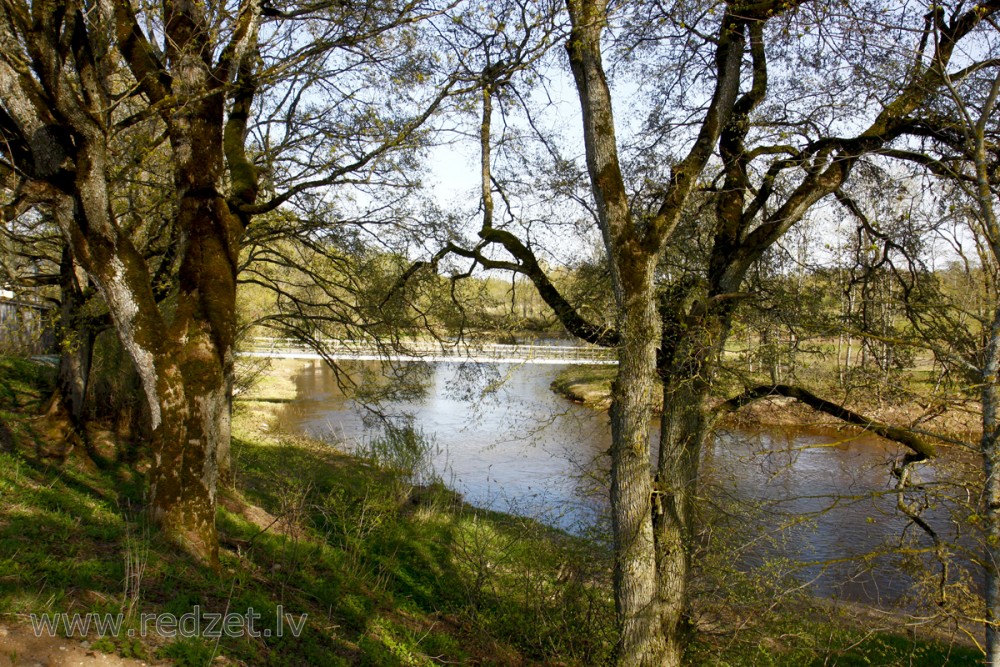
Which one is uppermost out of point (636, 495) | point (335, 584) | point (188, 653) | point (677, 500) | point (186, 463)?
point (186, 463)

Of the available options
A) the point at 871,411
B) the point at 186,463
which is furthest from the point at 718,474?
the point at 186,463

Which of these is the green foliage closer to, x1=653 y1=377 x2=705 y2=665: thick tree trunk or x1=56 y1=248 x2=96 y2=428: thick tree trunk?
x1=653 y1=377 x2=705 y2=665: thick tree trunk

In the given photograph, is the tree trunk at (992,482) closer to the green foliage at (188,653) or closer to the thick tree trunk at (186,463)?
the green foliage at (188,653)

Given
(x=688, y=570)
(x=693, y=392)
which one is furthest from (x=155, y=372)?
(x=688, y=570)

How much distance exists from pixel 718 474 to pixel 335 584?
4.09m

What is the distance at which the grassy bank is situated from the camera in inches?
178

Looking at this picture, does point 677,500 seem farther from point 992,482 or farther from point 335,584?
point 335,584

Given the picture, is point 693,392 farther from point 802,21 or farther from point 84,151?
point 84,151

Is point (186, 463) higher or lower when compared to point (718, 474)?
higher

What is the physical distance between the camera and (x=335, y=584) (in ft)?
21.2

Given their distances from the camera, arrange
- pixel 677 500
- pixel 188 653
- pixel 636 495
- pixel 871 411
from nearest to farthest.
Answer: pixel 188 653 < pixel 636 495 < pixel 677 500 < pixel 871 411

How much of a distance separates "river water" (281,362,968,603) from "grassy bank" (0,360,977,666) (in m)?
0.66

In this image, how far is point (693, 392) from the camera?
19.7 feet

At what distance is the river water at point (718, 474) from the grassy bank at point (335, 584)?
656 mm
